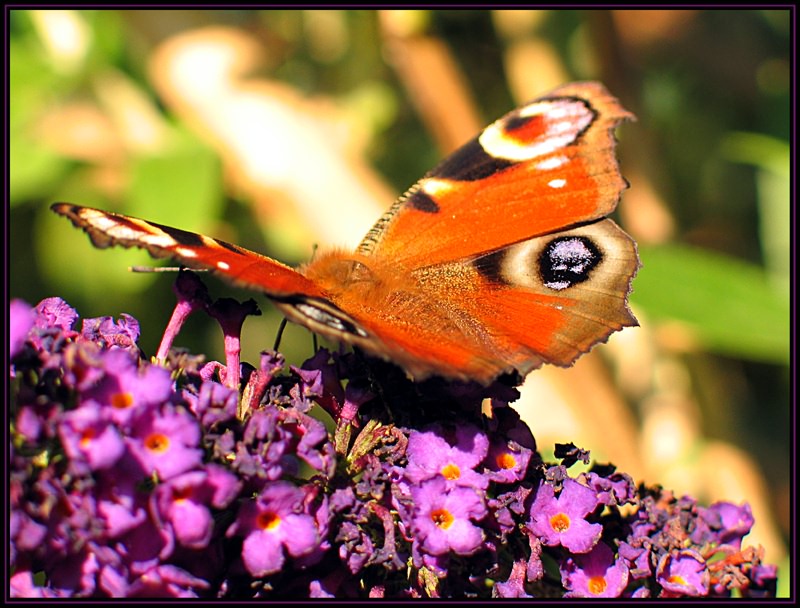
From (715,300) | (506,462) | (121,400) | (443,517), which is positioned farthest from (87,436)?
(715,300)

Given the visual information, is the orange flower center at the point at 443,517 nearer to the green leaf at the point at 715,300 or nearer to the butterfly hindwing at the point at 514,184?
the butterfly hindwing at the point at 514,184

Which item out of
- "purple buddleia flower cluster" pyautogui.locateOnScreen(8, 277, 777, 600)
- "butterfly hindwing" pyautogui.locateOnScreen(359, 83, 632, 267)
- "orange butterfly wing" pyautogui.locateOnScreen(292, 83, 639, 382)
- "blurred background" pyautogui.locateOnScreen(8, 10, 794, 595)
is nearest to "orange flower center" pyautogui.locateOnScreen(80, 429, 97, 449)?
"purple buddleia flower cluster" pyautogui.locateOnScreen(8, 277, 777, 600)

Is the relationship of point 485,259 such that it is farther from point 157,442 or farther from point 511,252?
point 157,442

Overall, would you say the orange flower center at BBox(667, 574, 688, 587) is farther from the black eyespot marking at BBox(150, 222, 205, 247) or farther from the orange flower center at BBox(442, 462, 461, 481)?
the black eyespot marking at BBox(150, 222, 205, 247)

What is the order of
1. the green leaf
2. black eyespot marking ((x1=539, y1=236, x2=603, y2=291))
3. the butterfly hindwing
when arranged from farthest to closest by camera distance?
the green leaf, the butterfly hindwing, black eyespot marking ((x1=539, y1=236, x2=603, y2=291))

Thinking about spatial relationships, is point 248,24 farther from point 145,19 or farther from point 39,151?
point 39,151

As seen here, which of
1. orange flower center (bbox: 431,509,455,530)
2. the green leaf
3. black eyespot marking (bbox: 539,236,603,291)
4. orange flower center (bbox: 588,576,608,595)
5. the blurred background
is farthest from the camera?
the blurred background

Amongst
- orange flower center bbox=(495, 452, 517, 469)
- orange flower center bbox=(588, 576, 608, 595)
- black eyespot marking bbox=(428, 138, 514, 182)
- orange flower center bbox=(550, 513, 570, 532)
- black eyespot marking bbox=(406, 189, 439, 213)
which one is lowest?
orange flower center bbox=(588, 576, 608, 595)
